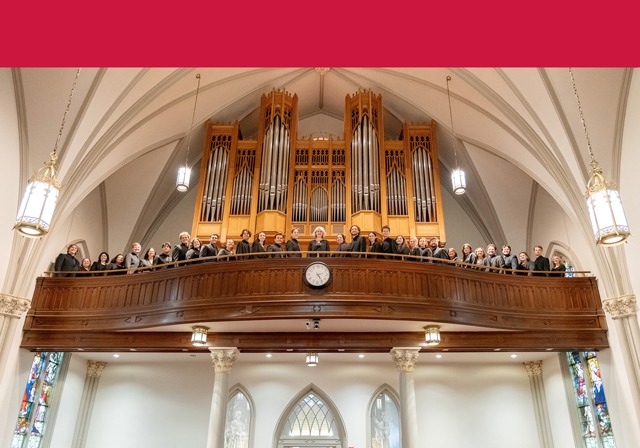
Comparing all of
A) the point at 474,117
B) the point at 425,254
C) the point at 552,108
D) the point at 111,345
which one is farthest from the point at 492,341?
the point at 111,345

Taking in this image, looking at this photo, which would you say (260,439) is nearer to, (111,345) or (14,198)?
(111,345)

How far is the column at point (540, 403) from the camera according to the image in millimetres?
10688

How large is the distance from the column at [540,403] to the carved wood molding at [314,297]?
2.65 m

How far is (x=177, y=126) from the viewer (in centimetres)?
1227

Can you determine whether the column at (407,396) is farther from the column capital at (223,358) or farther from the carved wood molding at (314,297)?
the column capital at (223,358)

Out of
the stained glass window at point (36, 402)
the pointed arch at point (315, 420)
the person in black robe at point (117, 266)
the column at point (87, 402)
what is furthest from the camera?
the column at point (87, 402)

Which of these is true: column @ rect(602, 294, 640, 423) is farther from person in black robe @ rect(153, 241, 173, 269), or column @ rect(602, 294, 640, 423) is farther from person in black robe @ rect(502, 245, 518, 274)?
person in black robe @ rect(153, 241, 173, 269)

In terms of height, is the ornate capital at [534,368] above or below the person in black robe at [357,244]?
below

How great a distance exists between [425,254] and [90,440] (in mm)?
8628

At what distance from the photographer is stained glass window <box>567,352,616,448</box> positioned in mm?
9305

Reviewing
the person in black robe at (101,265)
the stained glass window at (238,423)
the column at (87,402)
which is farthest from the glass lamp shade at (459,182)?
the column at (87,402)

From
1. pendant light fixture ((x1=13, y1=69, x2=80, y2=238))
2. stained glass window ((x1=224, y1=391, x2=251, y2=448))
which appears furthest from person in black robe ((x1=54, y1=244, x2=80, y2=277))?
stained glass window ((x1=224, y1=391, x2=251, y2=448))

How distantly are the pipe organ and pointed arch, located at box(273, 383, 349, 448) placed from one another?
3.61 m

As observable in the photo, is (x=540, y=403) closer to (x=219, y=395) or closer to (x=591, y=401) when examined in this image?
(x=591, y=401)
